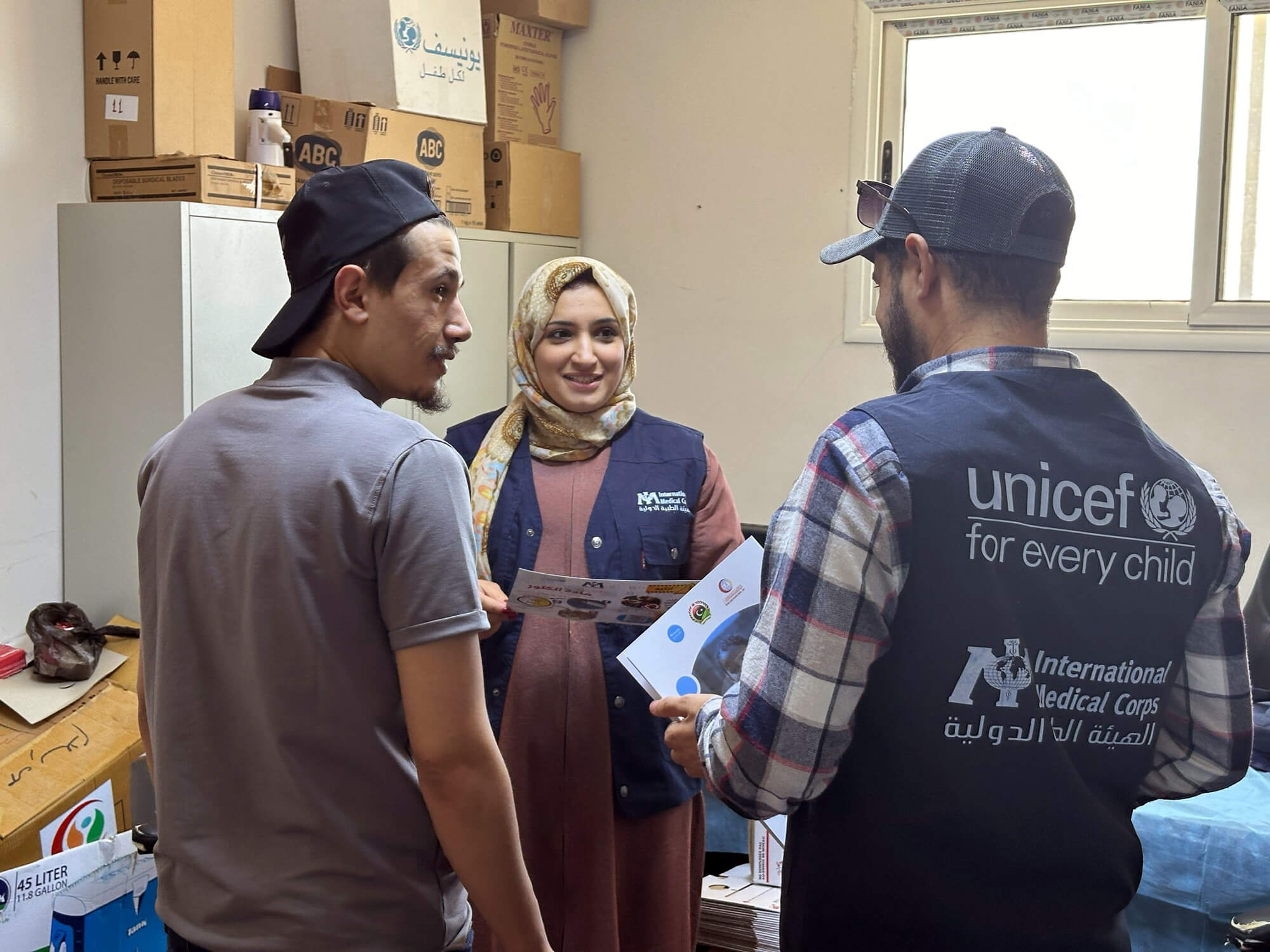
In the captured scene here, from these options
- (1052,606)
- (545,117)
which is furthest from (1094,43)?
(1052,606)

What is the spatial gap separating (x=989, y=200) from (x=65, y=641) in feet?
7.21

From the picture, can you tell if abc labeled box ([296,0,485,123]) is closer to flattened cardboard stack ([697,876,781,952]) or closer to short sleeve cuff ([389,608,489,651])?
flattened cardboard stack ([697,876,781,952])

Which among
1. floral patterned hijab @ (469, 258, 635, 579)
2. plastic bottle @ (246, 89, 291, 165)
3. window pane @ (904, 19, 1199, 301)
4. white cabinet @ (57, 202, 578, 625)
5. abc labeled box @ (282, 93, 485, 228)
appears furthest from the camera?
window pane @ (904, 19, 1199, 301)

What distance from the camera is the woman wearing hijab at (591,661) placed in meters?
1.96

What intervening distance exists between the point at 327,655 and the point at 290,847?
0.63 ft

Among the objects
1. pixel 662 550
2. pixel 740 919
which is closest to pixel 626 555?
pixel 662 550

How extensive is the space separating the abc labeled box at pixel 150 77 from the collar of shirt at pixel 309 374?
174 centimetres

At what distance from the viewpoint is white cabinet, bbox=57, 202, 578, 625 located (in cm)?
262

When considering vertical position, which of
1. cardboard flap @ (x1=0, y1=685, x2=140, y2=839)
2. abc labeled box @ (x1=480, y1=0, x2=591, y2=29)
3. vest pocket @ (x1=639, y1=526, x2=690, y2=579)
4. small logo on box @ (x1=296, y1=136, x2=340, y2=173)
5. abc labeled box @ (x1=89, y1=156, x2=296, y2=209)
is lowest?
cardboard flap @ (x1=0, y1=685, x2=140, y2=839)

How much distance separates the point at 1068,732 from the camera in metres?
1.11

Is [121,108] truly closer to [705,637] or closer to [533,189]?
[533,189]

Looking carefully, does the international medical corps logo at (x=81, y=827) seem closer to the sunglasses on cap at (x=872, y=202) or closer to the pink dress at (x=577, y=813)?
the pink dress at (x=577, y=813)

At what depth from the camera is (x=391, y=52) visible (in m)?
3.21

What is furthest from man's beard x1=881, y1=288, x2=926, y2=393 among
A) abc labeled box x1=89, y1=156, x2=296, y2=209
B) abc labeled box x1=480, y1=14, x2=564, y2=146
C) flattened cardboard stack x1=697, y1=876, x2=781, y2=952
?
abc labeled box x1=480, y1=14, x2=564, y2=146
